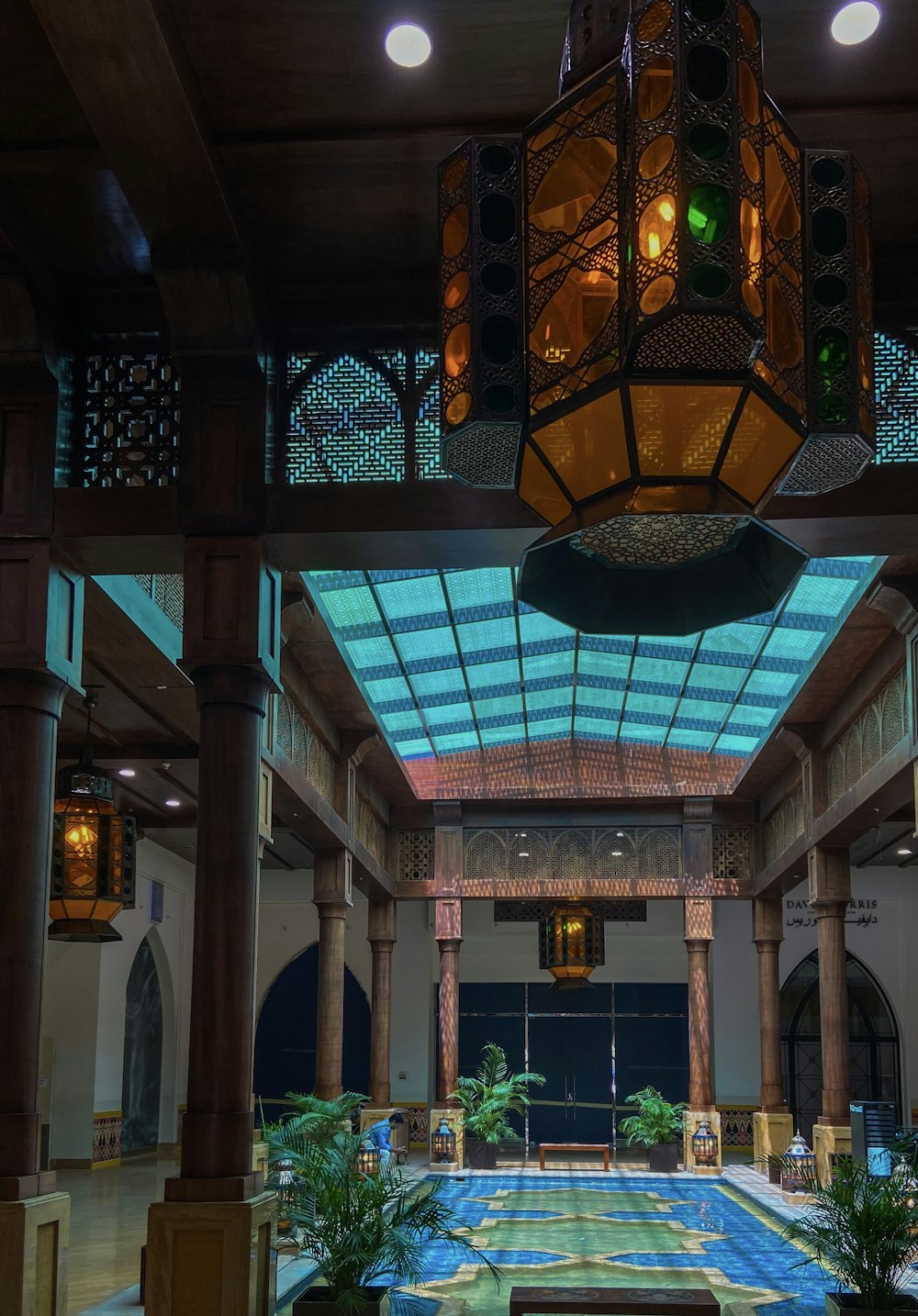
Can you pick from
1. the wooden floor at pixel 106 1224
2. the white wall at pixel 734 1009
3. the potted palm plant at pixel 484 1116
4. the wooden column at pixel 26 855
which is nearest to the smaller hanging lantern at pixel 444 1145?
the potted palm plant at pixel 484 1116

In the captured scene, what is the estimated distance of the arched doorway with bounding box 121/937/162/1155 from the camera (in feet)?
68.3

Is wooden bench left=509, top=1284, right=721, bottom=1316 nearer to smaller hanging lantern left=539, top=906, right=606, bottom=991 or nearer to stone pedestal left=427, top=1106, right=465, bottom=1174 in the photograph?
smaller hanging lantern left=539, top=906, right=606, bottom=991

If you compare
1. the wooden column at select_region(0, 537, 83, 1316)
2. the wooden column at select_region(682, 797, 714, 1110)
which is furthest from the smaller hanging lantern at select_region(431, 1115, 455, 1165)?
the wooden column at select_region(0, 537, 83, 1316)

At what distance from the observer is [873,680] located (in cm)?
1273

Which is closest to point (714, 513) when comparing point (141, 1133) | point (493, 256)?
point (493, 256)

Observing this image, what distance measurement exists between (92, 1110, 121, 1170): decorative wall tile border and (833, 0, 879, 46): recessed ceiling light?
17597mm

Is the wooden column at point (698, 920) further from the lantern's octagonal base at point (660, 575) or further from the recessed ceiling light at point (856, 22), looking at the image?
the lantern's octagonal base at point (660, 575)

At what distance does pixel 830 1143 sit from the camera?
48.8 ft

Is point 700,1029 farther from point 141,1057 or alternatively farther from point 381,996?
point 141,1057

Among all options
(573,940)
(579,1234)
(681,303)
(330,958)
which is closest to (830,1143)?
(579,1234)

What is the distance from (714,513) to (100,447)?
4.47m

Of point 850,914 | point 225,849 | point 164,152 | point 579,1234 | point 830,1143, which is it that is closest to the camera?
point 164,152

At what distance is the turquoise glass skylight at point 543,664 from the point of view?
1302 centimetres

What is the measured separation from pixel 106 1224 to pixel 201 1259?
823 centimetres
